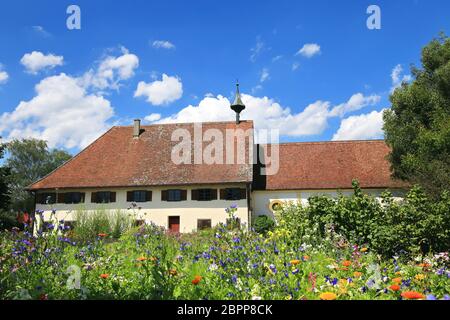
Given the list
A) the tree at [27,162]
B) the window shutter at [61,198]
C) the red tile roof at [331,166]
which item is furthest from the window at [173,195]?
the tree at [27,162]

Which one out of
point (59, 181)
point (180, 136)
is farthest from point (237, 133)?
point (59, 181)

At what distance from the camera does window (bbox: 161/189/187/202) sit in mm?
26156

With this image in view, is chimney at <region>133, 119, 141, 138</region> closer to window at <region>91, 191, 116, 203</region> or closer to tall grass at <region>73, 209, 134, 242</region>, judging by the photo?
window at <region>91, 191, 116, 203</region>

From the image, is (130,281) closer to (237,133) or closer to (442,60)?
(442,60)

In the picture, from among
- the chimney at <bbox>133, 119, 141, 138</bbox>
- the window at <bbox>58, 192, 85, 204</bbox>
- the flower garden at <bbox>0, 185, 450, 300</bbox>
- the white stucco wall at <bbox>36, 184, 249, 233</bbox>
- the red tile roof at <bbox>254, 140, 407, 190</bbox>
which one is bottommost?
the flower garden at <bbox>0, 185, 450, 300</bbox>

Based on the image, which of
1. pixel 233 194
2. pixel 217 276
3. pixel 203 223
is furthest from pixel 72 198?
pixel 217 276

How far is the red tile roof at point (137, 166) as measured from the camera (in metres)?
26.0

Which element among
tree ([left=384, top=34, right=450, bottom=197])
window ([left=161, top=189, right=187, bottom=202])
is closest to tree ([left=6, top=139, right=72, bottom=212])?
window ([left=161, top=189, right=187, bottom=202])

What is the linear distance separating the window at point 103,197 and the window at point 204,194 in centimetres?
553

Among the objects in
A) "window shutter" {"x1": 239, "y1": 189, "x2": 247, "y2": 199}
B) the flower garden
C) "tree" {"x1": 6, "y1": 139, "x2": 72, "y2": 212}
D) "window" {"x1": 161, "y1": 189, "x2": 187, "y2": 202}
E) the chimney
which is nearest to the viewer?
the flower garden

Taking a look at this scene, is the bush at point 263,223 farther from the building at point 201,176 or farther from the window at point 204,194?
the window at point 204,194

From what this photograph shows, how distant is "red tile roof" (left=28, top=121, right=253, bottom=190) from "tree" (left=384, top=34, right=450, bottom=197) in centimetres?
882

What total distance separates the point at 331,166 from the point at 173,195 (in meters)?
11.0

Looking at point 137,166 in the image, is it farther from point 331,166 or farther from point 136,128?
point 331,166
